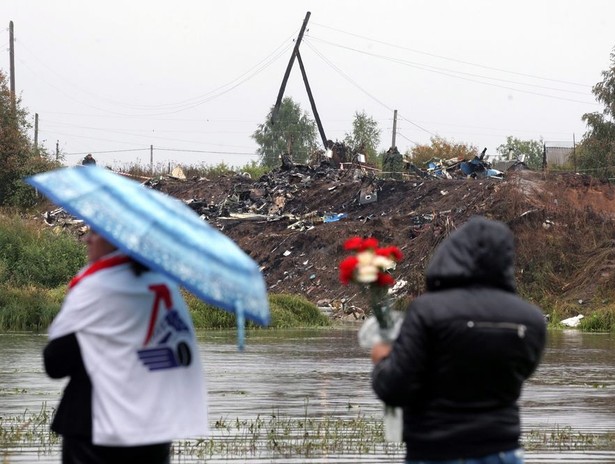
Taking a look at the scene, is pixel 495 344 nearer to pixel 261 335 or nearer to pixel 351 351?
pixel 351 351

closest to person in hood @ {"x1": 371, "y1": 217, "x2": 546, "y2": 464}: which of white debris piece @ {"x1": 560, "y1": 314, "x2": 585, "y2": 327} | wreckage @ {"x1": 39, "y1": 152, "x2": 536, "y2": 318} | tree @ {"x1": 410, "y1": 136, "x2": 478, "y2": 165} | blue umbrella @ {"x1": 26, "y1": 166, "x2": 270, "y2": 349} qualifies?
blue umbrella @ {"x1": 26, "y1": 166, "x2": 270, "y2": 349}

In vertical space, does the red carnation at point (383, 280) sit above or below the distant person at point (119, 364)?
above

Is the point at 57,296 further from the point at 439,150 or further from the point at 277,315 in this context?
the point at 439,150

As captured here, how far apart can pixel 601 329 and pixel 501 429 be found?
34963mm

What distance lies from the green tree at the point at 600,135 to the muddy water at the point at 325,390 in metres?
41.0

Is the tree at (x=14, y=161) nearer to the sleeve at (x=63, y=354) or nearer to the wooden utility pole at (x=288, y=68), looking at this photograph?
the wooden utility pole at (x=288, y=68)

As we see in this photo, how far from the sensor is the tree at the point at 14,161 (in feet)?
207

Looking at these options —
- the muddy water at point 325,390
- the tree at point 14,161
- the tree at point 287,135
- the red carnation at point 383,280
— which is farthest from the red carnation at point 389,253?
the tree at point 287,135

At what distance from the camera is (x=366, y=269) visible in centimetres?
592

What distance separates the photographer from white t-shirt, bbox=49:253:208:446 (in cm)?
561

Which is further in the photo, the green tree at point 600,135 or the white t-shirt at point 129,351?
the green tree at point 600,135

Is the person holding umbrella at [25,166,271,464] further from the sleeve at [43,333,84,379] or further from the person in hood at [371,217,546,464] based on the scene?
the person in hood at [371,217,546,464]

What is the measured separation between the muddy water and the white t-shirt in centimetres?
571

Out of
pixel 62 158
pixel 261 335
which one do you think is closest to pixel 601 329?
pixel 261 335
